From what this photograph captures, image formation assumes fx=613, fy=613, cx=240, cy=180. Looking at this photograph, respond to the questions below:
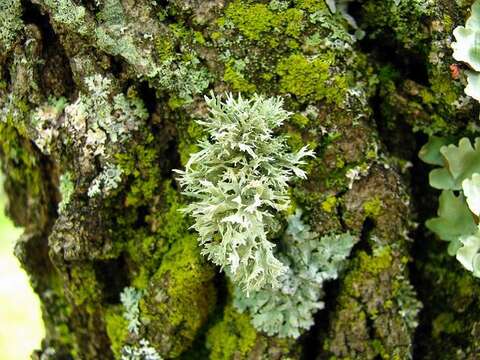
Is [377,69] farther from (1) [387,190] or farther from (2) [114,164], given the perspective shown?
(2) [114,164]

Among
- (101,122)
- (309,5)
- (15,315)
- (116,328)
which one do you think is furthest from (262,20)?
(15,315)

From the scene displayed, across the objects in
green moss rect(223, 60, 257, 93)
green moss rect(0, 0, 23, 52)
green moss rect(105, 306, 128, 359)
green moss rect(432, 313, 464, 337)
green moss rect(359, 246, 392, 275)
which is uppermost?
green moss rect(0, 0, 23, 52)

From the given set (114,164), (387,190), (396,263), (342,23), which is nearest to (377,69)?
(342,23)

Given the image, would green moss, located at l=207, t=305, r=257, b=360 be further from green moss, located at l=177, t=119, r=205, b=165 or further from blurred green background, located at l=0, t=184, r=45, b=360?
blurred green background, located at l=0, t=184, r=45, b=360

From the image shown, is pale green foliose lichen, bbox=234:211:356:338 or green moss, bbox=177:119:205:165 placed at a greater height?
green moss, bbox=177:119:205:165

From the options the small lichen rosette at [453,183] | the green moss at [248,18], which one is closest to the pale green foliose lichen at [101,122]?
the green moss at [248,18]

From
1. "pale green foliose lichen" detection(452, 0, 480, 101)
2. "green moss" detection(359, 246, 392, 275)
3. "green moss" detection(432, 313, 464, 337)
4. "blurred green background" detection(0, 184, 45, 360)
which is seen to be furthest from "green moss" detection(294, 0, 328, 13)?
"blurred green background" detection(0, 184, 45, 360)
